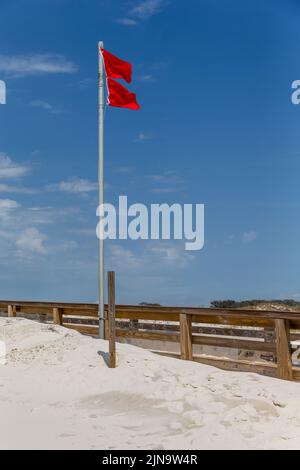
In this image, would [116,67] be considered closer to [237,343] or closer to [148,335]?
[148,335]

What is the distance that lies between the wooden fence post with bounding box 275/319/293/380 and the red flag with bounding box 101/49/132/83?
8.50 meters

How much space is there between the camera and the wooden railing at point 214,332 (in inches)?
382

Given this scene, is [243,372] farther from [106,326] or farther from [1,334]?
[1,334]

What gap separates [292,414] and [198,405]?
1354 millimetres

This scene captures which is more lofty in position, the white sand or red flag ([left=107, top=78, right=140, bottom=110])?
red flag ([left=107, top=78, right=140, bottom=110])

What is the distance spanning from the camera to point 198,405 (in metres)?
8.07

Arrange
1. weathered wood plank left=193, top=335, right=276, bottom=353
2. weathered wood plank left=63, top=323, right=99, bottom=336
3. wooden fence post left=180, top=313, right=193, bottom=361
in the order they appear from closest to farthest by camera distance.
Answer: weathered wood plank left=193, top=335, right=276, bottom=353 → wooden fence post left=180, top=313, right=193, bottom=361 → weathered wood plank left=63, top=323, right=99, bottom=336

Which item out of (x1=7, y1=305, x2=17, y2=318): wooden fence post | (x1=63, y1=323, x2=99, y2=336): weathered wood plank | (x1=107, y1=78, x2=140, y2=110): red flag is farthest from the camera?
(x1=7, y1=305, x2=17, y2=318): wooden fence post

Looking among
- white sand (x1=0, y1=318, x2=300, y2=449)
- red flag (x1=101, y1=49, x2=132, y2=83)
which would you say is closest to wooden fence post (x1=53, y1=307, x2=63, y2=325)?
→ white sand (x1=0, y1=318, x2=300, y2=449)

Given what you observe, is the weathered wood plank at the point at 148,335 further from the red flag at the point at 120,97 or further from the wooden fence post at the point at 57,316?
the red flag at the point at 120,97

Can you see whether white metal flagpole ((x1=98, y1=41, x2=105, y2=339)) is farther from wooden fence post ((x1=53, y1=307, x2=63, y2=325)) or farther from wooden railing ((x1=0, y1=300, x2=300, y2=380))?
wooden fence post ((x1=53, y1=307, x2=63, y2=325))

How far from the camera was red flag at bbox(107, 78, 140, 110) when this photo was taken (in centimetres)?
1485
